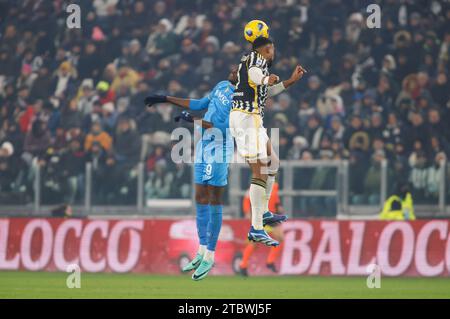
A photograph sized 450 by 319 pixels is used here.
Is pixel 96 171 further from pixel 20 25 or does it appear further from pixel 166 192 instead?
pixel 20 25

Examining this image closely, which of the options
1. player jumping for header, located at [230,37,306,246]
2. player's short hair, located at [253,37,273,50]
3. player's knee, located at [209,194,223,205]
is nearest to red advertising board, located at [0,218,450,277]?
player's knee, located at [209,194,223,205]

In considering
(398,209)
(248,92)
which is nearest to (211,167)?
(248,92)

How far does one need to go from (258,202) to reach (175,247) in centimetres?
929

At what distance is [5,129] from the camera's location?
27.9 m

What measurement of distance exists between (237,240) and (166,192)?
5.94 ft

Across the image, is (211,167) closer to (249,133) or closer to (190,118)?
(190,118)

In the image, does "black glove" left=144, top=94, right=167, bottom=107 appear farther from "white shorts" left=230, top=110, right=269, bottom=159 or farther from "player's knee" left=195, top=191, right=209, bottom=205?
"player's knee" left=195, top=191, right=209, bottom=205

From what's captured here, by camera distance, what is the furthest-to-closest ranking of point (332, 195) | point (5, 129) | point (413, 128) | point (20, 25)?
point (20, 25) < point (5, 129) < point (413, 128) < point (332, 195)

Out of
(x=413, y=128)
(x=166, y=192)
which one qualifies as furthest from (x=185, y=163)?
(x=413, y=128)

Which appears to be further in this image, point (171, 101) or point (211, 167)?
point (211, 167)

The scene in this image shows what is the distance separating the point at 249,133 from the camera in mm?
15719

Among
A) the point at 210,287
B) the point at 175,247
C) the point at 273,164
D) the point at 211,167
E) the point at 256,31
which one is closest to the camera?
the point at 256,31

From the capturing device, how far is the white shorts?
15711 mm

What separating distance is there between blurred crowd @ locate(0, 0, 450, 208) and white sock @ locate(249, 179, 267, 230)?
7984mm
